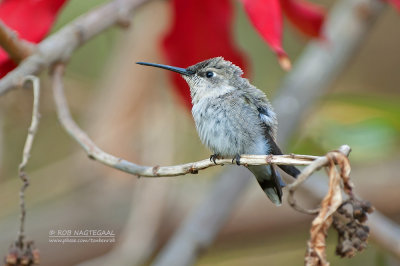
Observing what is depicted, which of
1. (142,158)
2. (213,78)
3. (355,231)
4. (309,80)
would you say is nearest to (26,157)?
(355,231)

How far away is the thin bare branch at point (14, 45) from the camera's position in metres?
0.83

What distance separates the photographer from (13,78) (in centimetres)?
83

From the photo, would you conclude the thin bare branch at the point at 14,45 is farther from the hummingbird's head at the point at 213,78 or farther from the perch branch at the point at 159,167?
the hummingbird's head at the point at 213,78

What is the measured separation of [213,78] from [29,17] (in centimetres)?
39

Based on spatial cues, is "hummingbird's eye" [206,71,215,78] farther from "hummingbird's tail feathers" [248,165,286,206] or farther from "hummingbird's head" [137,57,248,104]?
"hummingbird's tail feathers" [248,165,286,206]

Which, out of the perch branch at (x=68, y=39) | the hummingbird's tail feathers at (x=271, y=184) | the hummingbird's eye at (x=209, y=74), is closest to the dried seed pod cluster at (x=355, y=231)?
the hummingbird's tail feathers at (x=271, y=184)

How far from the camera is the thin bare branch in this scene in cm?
83

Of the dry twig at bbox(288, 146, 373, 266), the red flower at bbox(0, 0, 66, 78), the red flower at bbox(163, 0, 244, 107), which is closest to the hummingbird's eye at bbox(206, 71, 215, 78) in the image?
the red flower at bbox(163, 0, 244, 107)

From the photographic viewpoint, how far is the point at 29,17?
Answer: 94 cm

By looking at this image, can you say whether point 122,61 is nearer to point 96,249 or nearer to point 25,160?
point 96,249

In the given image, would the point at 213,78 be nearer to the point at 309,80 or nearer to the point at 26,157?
the point at 309,80

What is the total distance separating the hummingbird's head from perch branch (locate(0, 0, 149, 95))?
203mm

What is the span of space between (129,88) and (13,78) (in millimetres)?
1022

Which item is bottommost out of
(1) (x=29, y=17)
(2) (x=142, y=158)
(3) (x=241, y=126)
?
(3) (x=241, y=126)
